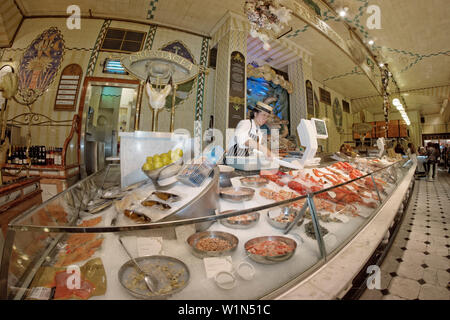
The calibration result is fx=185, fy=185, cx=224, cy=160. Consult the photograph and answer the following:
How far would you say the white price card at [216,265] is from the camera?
0.91 metres

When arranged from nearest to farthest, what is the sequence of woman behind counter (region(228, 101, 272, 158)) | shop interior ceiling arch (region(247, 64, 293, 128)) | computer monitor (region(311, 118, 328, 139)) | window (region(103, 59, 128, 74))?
1. woman behind counter (region(228, 101, 272, 158))
2. computer monitor (region(311, 118, 328, 139))
3. window (region(103, 59, 128, 74))
4. shop interior ceiling arch (region(247, 64, 293, 128))

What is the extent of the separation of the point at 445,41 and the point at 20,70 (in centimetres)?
1396

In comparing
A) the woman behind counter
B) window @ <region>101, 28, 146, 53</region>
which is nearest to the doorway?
window @ <region>101, 28, 146, 53</region>

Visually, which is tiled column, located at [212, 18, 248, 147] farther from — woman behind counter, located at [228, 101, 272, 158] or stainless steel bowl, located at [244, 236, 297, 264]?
stainless steel bowl, located at [244, 236, 297, 264]

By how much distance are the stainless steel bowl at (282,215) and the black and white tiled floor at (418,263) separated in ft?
2.63

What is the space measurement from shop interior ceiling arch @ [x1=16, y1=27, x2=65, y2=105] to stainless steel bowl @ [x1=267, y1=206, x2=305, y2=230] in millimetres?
7037

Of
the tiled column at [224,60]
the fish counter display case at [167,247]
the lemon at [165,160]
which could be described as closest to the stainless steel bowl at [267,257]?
the fish counter display case at [167,247]

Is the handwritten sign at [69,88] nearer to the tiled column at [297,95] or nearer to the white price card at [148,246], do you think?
the white price card at [148,246]

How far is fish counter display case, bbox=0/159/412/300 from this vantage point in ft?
2.40

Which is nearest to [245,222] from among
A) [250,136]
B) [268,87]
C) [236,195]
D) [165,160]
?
[236,195]

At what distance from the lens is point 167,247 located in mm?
926

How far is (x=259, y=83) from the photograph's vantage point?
23.8 ft

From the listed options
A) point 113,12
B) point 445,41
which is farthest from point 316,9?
point 113,12

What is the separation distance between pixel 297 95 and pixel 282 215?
7.85 m
